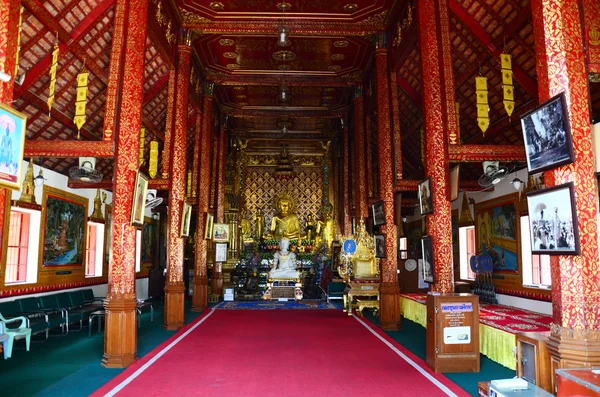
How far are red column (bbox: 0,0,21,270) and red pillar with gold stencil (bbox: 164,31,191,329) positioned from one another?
15.3 ft

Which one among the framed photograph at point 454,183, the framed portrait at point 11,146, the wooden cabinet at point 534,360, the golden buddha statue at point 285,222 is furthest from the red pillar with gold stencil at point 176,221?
the golden buddha statue at point 285,222

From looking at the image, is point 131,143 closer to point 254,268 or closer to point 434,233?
point 434,233

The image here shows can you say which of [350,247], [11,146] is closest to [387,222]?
[350,247]

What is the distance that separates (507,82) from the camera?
7648 mm

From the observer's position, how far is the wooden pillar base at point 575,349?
12.0 feet

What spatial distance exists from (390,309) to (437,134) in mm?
3963

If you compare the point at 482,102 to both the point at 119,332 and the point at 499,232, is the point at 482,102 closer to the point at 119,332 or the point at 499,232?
the point at 499,232

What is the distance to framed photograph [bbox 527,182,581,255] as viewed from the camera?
3.79m

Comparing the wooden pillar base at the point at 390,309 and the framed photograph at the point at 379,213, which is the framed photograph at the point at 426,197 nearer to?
the framed photograph at the point at 379,213

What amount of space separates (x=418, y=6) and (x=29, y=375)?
298 inches

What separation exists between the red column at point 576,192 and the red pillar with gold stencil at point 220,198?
38.5 feet

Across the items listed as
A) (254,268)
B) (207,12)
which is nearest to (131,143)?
(207,12)

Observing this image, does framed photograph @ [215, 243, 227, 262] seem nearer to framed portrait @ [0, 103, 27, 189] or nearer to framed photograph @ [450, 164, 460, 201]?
framed photograph @ [450, 164, 460, 201]

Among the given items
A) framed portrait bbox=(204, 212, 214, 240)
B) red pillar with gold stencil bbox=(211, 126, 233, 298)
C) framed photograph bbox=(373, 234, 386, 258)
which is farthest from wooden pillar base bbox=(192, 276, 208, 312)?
framed photograph bbox=(373, 234, 386, 258)
